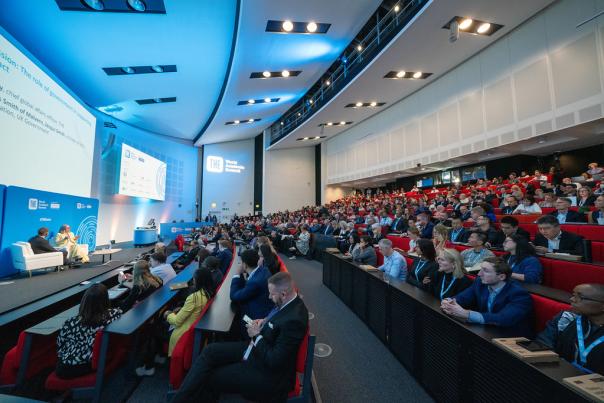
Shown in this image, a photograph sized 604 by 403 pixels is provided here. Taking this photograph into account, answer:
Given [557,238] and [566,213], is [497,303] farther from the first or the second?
[566,213]

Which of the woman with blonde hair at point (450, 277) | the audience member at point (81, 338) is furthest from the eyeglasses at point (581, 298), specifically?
the audience member at point (81, 338)

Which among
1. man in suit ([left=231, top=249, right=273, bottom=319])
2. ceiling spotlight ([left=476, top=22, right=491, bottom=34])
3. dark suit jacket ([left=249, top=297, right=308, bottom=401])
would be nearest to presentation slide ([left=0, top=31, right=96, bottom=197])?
man in suit ([left=231, top=249, right=273, bottom=319])

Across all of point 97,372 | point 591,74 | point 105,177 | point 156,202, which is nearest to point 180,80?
point 105,177

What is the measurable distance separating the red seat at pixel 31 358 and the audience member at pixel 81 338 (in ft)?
1.20

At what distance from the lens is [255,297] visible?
2.52 meters

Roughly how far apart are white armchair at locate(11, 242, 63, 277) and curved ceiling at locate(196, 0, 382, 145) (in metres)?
7.10

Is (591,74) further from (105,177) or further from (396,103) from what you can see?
(105,177)

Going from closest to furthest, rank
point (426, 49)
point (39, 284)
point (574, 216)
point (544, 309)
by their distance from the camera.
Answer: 1. point (544, 309)
2. point (574, 216)
3. point (39, 284)
4. point (426, 49)

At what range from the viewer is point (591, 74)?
21.2ft

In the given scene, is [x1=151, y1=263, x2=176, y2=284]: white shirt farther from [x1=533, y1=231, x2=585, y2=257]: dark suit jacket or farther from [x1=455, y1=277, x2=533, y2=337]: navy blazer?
[x1=533, y1=231, x2=585, y2=257]: dark suit jacket

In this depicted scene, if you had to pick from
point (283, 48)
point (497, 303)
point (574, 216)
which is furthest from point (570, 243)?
point (283, 48)

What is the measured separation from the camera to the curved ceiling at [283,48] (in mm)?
Result: 6926

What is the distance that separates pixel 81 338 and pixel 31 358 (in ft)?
2.76

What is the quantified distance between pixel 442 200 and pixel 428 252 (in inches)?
266
